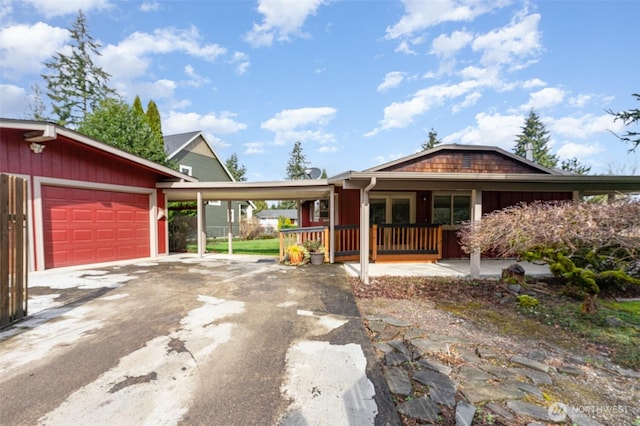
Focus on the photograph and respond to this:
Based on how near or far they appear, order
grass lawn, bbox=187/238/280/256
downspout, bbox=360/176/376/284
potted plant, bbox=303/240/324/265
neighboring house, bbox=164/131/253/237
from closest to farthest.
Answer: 1. downspout, bbox=360/176/376/284
2. potted plant, bbox=303/240/324/265
3. grass lawn, bbox=187/238/280/256
4. neighboring house, bbox=164/131/253/237

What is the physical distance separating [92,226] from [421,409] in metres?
9.09

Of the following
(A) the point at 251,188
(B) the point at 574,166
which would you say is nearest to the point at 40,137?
(A) the point at 251,188

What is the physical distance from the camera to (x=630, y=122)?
9938 millimetres

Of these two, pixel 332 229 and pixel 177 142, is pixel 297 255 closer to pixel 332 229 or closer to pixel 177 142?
pixel 332 229

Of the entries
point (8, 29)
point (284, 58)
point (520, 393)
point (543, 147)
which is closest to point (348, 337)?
point (520, 393)

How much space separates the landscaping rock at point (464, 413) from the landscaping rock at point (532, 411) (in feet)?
1.01

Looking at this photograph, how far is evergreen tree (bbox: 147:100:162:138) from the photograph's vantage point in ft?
48.2

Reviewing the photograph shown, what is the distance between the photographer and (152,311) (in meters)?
3.94

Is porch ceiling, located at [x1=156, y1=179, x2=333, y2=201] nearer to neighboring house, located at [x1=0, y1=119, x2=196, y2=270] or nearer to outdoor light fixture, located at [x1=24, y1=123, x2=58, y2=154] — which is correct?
neighboring house, located at [x1=0, y1=119, x2=196, y2=270]

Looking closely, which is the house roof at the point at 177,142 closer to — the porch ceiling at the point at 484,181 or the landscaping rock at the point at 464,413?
the porch ceiling at the point at 484,181

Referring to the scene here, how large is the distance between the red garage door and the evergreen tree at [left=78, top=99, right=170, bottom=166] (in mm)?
4405

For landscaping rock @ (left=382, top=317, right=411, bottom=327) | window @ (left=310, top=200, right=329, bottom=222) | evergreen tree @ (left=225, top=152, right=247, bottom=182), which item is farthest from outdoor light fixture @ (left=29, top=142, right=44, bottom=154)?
evergreen tree @ (left=225, top=152, right=247, bottom=182)

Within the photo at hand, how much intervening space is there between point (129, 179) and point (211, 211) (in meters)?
10.9

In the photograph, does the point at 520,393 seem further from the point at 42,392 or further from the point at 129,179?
the point at 129,179
